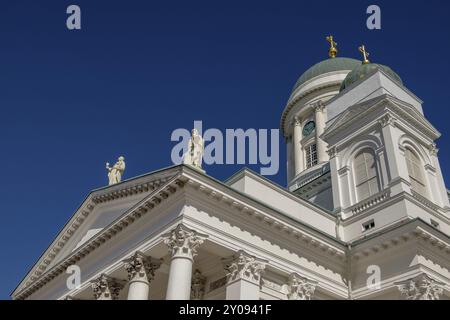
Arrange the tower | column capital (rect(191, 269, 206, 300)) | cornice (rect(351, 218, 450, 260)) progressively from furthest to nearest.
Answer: the tower
column capital (rect(191, 269, 206, 300))
cornice (rect(351, 218, 450, 260))

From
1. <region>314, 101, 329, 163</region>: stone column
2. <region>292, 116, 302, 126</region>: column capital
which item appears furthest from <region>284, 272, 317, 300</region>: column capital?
<region>292, 116, 302, 126</region>: column capital

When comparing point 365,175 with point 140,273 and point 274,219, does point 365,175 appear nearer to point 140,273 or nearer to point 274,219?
point 274,219

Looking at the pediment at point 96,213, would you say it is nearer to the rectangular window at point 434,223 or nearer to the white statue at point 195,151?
the white statue at point 195,151

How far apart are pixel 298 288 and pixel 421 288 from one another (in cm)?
440

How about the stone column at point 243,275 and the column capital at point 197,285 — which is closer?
the stone column at point 243,275

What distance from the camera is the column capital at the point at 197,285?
19156 millimetres

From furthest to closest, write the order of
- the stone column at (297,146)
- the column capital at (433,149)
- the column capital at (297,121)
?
the column capital at (297,121) → the stone column at (297,146) → the column capital at (433,149)

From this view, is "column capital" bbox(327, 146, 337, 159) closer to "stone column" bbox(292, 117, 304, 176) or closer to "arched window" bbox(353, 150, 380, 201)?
"arched window" bbox(353, 150, 380, 201)

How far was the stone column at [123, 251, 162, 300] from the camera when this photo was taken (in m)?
17.0

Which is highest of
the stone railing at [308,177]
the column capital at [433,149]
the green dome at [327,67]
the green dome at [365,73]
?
the green dome at [327,67]

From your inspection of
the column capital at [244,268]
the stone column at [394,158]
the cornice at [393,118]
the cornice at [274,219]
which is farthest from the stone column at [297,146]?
the column capital at [244,268]

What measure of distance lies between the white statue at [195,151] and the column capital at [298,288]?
5475 millimetres

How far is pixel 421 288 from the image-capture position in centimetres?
1738

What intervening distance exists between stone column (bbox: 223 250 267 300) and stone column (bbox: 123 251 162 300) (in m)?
2.75
